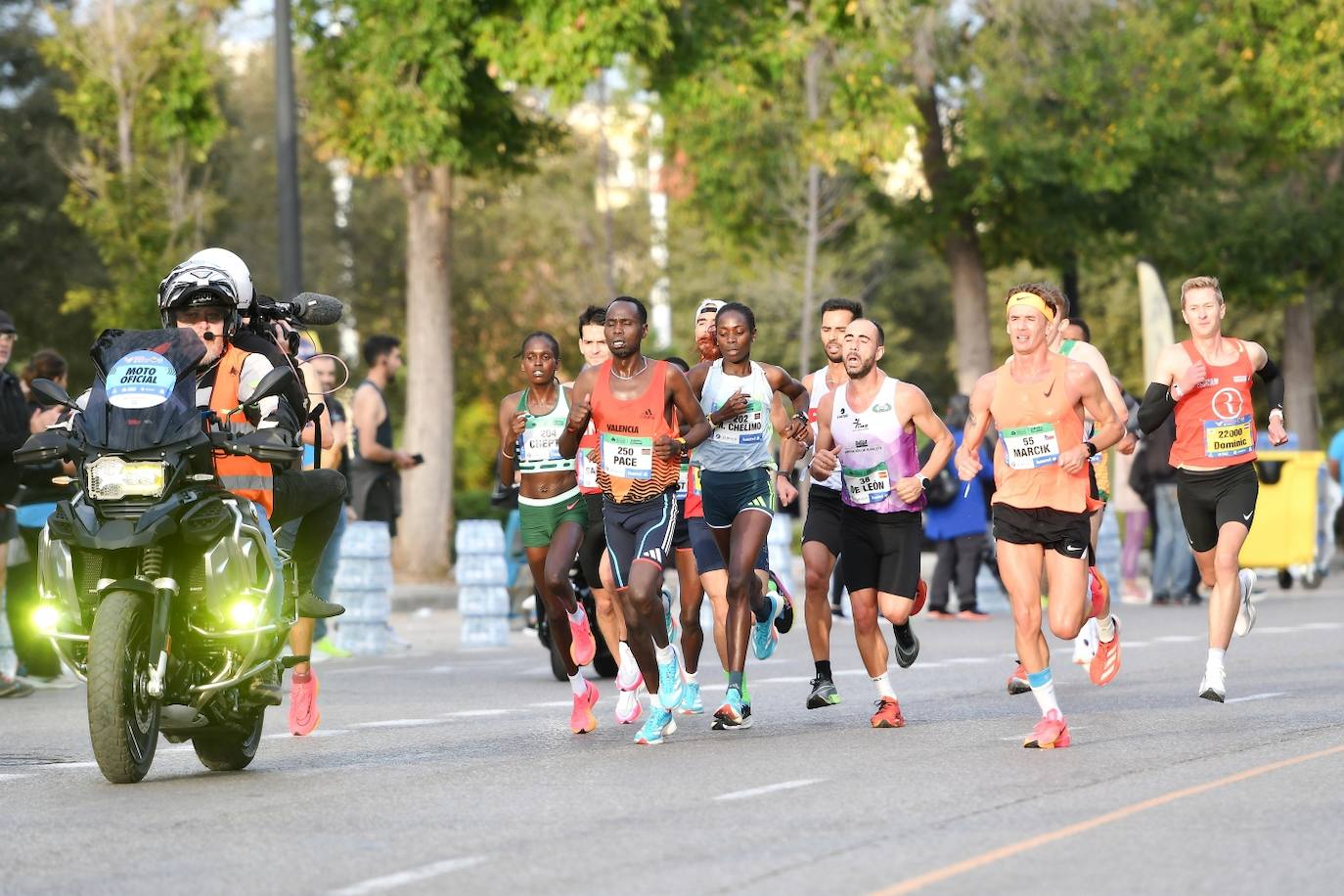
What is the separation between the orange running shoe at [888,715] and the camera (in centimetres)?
1130

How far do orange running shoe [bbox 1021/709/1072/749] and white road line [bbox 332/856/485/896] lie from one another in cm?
340

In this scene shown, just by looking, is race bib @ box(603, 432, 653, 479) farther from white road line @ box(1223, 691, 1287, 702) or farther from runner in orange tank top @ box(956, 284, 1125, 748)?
white road line @ box(1223, 691, 1287, 702)

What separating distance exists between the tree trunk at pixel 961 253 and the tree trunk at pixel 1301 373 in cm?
521

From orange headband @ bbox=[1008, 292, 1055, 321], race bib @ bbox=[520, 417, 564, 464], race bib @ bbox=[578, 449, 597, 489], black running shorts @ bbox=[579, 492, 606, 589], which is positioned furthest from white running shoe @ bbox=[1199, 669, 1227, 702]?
race bib @ bbox=[520, 417, 564, 464]

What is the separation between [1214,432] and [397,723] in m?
4.30

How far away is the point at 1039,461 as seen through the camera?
10.8m

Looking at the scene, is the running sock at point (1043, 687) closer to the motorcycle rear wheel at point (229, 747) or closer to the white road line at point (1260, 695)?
the white road line at point (1260, 695)

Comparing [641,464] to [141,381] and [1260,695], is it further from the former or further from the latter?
[1260,695]

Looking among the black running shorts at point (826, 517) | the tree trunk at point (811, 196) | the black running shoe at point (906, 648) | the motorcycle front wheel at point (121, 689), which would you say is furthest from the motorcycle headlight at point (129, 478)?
the tree trunk at point (811, 196)

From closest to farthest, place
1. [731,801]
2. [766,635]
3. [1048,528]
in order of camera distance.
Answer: [731,801]
[1048,528]
[766,635]

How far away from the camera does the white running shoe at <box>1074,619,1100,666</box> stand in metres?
13.4

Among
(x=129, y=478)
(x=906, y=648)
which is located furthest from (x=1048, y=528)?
(x=129, y=478)

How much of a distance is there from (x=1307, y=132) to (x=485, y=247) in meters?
20.2

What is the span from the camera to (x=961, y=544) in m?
21.2
